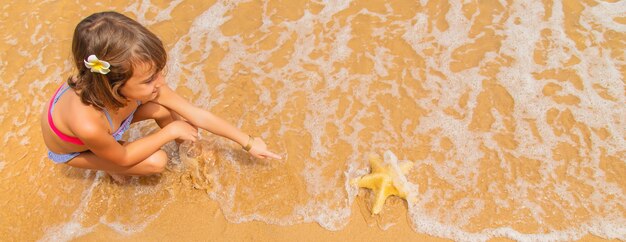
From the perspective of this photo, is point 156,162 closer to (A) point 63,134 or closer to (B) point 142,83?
(A) point 63,134

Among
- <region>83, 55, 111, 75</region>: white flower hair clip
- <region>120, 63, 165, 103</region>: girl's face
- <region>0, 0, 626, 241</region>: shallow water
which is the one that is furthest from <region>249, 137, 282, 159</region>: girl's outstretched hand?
<region>83, 55, 111, 75</region>: white flower hair clip

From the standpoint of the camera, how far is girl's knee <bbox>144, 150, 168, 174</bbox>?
3.25 meters

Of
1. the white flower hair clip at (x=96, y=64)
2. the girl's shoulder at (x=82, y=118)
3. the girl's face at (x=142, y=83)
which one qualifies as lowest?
the girl's shoulder at (x=82, y=118)

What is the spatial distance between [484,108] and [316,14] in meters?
2.08

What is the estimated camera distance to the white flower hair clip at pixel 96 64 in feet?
7.47

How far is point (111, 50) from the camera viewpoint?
2334mm

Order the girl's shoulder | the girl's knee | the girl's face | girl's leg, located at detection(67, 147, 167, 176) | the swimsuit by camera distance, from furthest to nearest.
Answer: the girl's knee
girl's leg, located at detection(67, 147, 167, 176)
the swimsuit
the girl's shoulder
the girl's face

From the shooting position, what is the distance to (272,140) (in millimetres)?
3818

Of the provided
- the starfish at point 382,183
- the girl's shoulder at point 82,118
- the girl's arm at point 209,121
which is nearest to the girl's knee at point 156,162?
the girl's arm at point 209,121

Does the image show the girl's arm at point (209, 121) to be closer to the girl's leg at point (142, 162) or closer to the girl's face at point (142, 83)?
the girl's leg at point (142, 162)

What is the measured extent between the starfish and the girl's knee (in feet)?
4.64

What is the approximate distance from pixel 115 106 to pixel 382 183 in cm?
179

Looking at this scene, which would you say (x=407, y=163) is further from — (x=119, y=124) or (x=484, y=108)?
(x=119, y=124)

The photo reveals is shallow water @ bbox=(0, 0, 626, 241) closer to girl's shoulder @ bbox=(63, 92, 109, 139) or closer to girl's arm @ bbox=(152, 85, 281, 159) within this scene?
girl's arm @ bbox=(152, 85, 281, 159)
